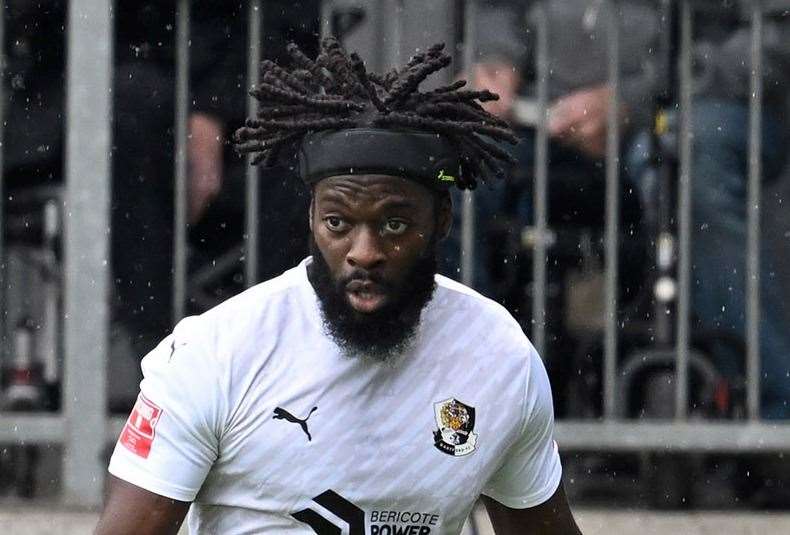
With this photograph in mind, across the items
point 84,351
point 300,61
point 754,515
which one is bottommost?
point 754,515

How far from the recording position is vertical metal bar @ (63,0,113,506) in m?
7.09

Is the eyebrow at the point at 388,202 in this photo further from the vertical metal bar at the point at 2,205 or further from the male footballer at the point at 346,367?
the vertical metal bar at the point at 2,205

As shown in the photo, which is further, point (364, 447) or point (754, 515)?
point (754, 515)

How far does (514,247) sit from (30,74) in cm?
188

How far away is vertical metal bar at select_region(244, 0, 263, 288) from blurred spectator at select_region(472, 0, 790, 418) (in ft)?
2.63

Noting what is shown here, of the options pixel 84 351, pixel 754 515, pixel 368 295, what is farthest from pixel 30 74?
pixel 368 295

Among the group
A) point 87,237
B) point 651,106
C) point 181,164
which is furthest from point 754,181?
point 87,237

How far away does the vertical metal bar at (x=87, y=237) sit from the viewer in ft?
23.2

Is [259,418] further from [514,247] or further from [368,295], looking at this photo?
[514,247]

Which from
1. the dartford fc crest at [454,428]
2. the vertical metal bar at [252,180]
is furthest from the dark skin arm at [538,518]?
the vertical metal bar at [252,180]

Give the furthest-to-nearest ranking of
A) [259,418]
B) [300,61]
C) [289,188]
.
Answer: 1. [289,188]
2. [300,61]
3. [259,418]

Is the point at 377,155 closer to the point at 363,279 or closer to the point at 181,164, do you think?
the point at 363,279

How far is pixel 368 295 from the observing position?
12.5 ft

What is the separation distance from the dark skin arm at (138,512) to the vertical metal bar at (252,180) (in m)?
3.38
